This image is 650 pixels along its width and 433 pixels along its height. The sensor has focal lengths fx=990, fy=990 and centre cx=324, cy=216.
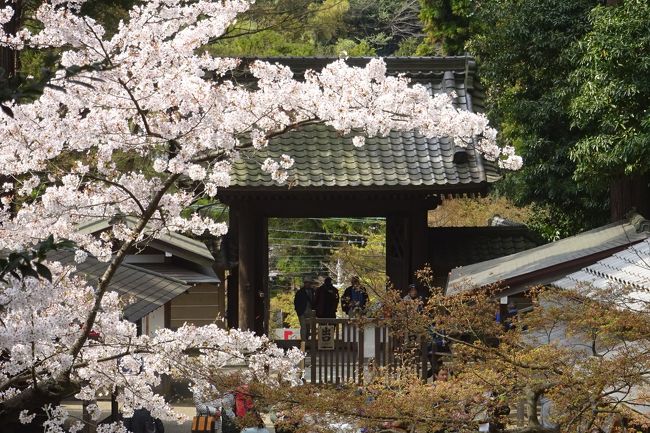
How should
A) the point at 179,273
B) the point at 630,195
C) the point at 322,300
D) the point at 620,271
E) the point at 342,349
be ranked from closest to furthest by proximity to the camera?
the point at 620,271, the point at 342,349, the point at 630,195, the point at 322,300, the point at 179,273

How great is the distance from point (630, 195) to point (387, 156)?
11.5 feet

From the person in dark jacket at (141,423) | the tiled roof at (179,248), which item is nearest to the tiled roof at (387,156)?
the tiled roof at (179,248)

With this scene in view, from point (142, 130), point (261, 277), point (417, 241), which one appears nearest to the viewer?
point (142, 130)

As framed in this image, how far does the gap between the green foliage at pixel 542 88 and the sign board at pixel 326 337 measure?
4508 millimetres

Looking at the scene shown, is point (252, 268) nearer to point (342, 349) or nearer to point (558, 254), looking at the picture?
point (342, 349)

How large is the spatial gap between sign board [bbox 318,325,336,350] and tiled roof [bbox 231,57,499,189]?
207 centimetres

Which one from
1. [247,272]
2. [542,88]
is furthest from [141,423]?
[542,88]

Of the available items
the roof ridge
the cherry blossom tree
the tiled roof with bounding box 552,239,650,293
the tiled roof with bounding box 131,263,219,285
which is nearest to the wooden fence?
the tiled roof with bounding box 552,239,650,293

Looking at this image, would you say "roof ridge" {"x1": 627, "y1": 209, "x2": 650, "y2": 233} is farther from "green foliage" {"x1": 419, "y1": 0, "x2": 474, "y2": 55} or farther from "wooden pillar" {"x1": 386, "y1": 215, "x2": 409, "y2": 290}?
"green foliage" {"x1": 419, "y1": 0, "x2": 474, "y2": 55}

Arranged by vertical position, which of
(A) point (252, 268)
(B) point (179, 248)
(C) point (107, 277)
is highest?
(B) point (179, 248)

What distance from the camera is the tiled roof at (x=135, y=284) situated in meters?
10.7

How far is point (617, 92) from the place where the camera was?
1170 cm

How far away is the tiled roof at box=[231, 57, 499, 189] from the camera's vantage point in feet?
45.6

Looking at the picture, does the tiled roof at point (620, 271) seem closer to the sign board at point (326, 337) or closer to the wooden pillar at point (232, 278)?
the sign board at point (326, 337)
